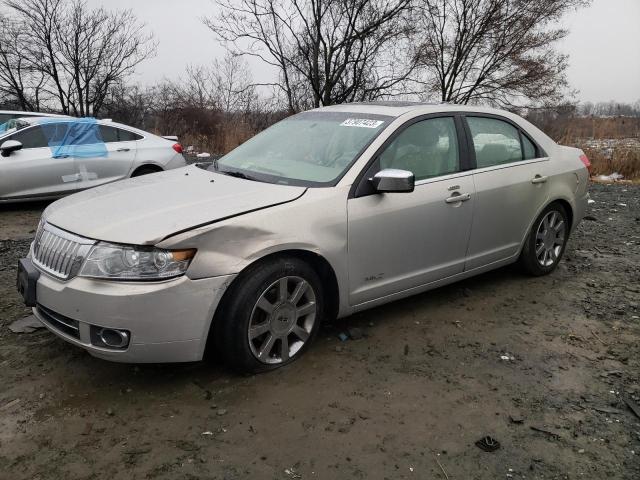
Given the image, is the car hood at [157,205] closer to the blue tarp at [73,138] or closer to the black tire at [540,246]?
the black tire at [540,246]

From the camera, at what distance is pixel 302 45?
53.3 ft

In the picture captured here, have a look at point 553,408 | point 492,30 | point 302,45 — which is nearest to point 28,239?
point 553,408

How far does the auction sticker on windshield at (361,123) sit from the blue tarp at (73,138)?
529 cm

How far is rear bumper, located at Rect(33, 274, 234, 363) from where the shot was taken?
2.53 metres

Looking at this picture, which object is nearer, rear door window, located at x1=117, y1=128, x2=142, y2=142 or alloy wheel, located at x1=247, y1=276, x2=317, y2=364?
alloy wheel, located at x1=247, y1=276, x2=317, y2=364

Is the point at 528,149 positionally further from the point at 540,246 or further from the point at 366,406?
the point at 366,406

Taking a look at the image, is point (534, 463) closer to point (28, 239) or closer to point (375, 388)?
point (375, 388)

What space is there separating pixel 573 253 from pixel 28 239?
6.08 meters

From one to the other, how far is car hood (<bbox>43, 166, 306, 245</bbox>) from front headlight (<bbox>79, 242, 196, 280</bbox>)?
0.05 m

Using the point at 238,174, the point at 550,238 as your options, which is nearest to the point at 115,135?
the point at 238,174

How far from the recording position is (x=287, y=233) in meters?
2.89

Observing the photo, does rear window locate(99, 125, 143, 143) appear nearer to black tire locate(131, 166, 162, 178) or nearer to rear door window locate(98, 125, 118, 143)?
rear door window locate(98, 125, 118, 143)

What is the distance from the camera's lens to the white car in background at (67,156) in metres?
7.08

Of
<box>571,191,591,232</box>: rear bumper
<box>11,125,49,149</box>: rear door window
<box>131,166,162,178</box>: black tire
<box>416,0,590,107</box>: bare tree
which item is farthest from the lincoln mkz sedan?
<box>416,0,590,107</box>: bare tree
